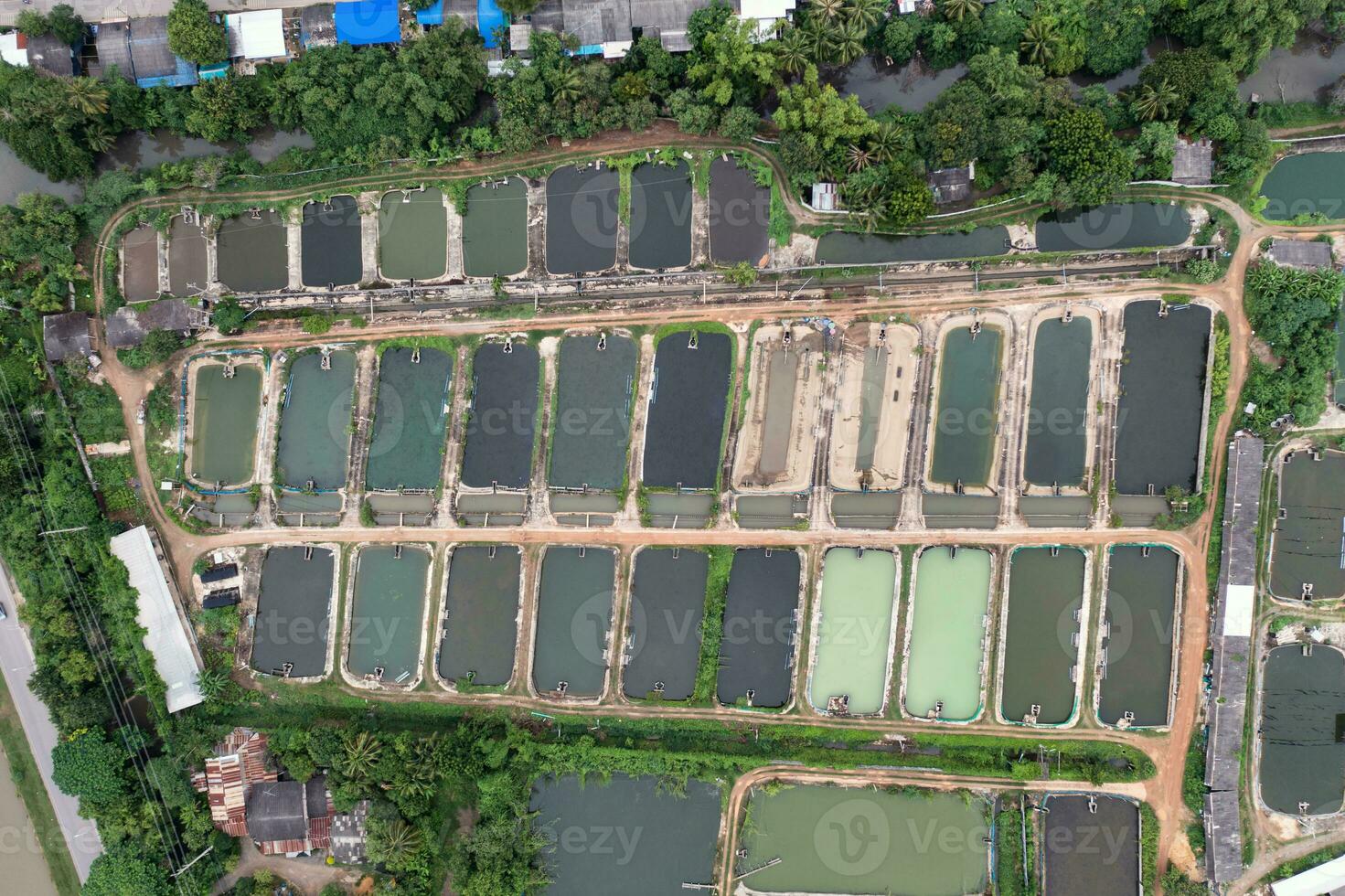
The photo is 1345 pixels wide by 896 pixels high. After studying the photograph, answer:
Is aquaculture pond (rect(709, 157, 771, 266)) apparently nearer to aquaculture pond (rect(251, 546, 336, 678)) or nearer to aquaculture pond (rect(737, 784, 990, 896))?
aquaculture pond (rect(251, 546, 336, 678))

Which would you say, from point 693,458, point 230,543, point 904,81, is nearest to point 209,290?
point 230,543

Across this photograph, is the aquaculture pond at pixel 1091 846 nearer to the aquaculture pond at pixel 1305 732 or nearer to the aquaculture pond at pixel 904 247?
the aquaculture pond at pixel 1305 732

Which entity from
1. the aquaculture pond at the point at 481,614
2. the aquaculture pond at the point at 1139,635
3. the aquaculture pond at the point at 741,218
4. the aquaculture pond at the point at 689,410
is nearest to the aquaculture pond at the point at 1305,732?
the aquaculture pond at the point at 1139,635

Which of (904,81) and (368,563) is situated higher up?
(904,81)

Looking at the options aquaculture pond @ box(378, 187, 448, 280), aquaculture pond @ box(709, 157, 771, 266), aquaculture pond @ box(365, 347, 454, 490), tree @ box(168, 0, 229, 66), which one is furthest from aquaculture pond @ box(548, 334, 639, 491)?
tree @ box(168, 0, 229, 66)

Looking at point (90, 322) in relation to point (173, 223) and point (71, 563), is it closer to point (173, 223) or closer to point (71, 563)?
point (173, 223)

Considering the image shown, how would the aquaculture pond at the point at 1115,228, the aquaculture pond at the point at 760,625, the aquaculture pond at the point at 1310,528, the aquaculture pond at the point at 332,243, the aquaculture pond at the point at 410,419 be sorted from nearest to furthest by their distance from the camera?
the aquaculture pond at the point at 1310,528, the aquaculture pond at the point at 1115,228, the aquaculture pond at the point at 760,625, the aquaculture pond at the point at 410,419, the aquaculture pond at the point at 332,243

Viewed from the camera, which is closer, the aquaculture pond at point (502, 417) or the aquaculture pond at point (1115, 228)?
the aquaculture pond at point (1115, 228)

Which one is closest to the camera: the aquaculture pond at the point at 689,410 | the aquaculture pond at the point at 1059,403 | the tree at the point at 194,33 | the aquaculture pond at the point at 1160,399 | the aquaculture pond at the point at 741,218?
the aquaculture pond at the point at 1160,399
